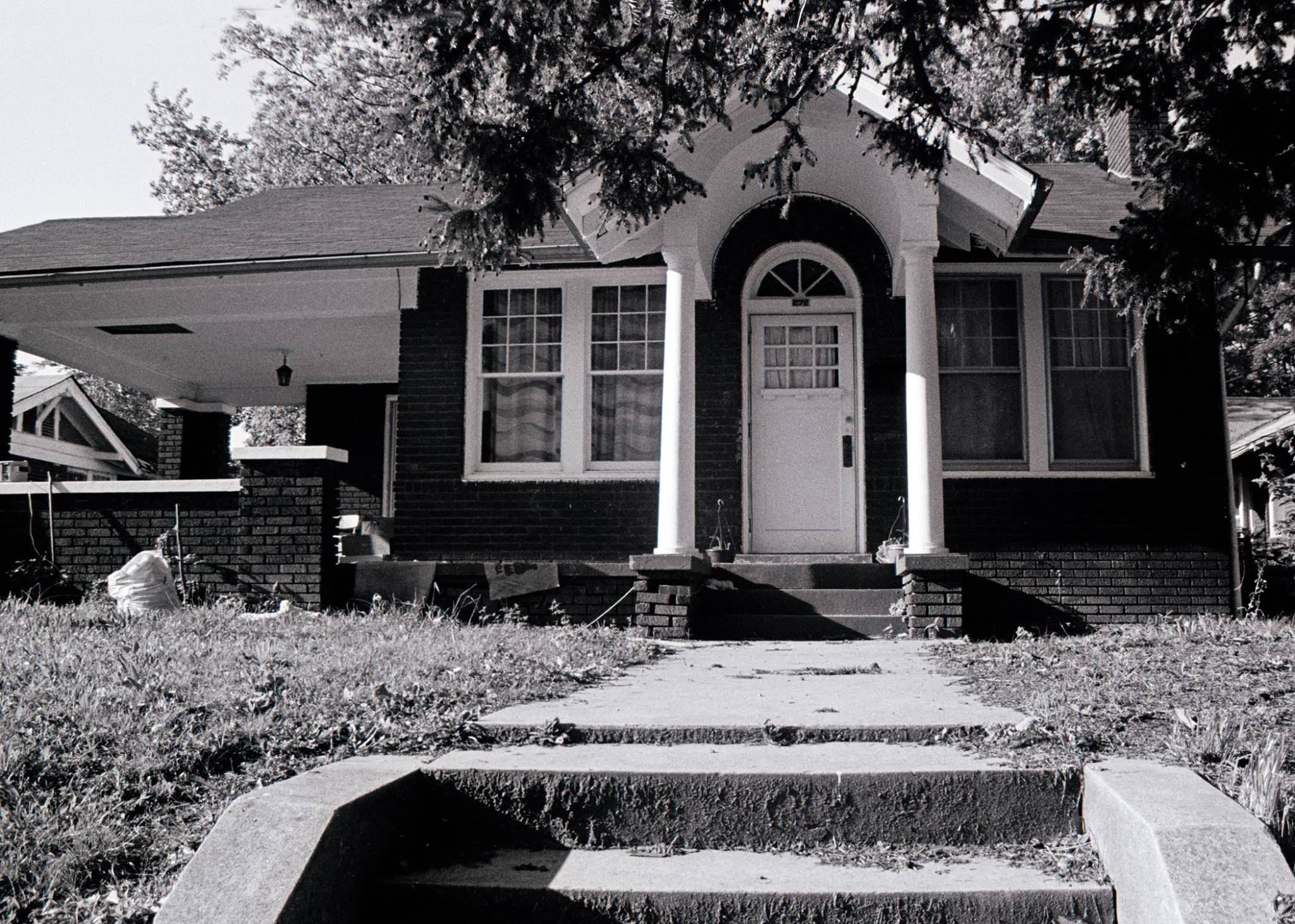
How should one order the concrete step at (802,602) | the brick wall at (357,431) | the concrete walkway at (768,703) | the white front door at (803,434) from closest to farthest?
the concrete walkway at (768,703), the concrete step at (802,602), the white front door at (803,434), the brick wall at (357,431)

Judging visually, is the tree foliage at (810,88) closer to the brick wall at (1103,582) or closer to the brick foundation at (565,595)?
the brick wall at (1103,582)

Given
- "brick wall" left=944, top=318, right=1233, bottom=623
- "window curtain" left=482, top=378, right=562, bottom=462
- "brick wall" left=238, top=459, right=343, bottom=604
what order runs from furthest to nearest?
"window curtain" left=482, top=378, right=562, bottom=462, "brick wall" left=944, top=318, right=1233, bottom=623, "brick wall" left=238, top=459, right=343, bottom=604

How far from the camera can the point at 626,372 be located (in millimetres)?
10438

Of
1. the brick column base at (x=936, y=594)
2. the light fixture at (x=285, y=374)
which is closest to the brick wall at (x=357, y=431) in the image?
the light fixture at (x=285, y=374)

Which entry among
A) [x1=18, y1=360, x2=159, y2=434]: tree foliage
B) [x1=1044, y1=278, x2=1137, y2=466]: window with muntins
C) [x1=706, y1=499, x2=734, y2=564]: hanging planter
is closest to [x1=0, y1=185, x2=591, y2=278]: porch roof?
[x1=706, y1=499, x2=734, y2=564]: hanging planter

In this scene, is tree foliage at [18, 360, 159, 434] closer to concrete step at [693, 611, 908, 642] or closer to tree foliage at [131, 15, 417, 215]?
tree foliage at [131, 15, 417, 215]

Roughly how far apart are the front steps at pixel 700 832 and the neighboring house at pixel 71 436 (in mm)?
26436

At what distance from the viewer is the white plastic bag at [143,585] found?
877 centimetres

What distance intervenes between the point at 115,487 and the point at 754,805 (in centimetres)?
830

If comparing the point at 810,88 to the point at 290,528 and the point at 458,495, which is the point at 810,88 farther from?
the point at 290,528

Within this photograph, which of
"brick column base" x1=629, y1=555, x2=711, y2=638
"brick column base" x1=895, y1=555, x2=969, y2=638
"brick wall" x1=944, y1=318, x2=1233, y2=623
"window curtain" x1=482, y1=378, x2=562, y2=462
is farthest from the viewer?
"window curtain" x1=482, y1=378, x2=562, y2=462

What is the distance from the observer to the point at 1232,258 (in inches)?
241

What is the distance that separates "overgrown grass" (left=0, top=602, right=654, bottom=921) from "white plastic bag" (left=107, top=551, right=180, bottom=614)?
160 cm

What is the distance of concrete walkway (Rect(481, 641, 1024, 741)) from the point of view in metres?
4.09
